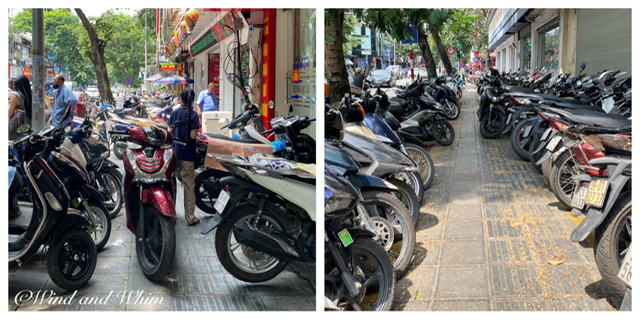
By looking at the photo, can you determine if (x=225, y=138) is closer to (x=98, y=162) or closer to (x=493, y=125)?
(x=98, y=162)

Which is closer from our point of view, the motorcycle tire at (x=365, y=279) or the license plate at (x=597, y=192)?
the motorcycle tire at (x=365, y=279)

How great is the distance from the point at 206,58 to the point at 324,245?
4.38 m

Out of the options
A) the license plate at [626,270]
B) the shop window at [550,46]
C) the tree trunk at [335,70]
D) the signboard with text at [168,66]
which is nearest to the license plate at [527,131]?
the tree trunk at [335,70]

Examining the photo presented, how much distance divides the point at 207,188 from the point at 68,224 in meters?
1.19

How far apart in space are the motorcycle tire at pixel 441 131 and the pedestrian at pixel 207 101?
3.29 m

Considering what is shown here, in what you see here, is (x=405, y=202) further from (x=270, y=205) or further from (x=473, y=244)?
(x=270, y=205)

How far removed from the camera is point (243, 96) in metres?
6.17

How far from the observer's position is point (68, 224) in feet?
10.6

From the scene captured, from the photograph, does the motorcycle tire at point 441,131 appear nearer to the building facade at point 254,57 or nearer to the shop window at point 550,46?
the building facade at point 254,57

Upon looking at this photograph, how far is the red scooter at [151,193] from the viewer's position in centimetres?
340

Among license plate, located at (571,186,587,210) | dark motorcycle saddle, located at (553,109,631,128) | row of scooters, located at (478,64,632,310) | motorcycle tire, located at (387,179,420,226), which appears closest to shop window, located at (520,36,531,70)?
row of scooters, located at (478,64,632,310)

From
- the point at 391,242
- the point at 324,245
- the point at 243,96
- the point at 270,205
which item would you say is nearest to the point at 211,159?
the point at 270,205

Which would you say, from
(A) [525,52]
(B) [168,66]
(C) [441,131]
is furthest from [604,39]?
(A) [525,52]

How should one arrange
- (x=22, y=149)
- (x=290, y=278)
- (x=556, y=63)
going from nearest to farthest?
1. (x=22, y=149)
2. (x=290, y=278)
3. (x=556, y=63)
